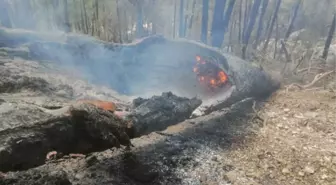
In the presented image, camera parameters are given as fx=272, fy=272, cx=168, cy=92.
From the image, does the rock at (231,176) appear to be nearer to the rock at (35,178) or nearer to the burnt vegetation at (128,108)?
the burnt vegetation at (128,108)

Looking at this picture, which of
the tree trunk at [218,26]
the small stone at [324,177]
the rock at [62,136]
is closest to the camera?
the rock at [62,136]

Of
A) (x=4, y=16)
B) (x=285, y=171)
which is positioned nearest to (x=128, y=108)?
(x=285, y=171)

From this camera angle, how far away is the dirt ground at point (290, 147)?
10.6ft

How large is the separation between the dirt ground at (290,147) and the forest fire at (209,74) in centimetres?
107

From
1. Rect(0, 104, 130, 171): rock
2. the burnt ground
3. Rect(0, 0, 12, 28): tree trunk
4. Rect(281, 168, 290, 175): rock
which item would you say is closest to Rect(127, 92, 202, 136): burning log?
the burnt ground

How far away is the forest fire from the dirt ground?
42.3 inches

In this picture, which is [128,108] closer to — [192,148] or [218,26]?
[192,148]

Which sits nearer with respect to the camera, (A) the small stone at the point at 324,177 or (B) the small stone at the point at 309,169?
(A) the small stone at the point at 324,177

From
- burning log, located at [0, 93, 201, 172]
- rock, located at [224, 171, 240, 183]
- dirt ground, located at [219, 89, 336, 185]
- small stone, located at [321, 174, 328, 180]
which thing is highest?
burning log, located at [0, 93, 201, 172]

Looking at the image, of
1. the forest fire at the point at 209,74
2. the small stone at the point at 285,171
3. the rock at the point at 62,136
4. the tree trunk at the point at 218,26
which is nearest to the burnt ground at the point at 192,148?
the small stone at the point at 285,171

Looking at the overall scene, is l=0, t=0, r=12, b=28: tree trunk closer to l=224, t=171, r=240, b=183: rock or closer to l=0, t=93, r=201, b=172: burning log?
l=0, t=93, r=201, b=172: burning log

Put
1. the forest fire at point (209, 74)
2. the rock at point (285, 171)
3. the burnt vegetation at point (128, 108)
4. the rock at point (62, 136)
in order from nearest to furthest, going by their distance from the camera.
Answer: the rock at point (62, 136)
the burnt vegetation at point (128, 108)
the rock at point (285, 171)
the forest fire at point (209, 74)

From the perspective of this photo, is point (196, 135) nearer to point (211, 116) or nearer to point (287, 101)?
point (211, 116)

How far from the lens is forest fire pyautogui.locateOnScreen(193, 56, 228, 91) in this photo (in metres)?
5.87
